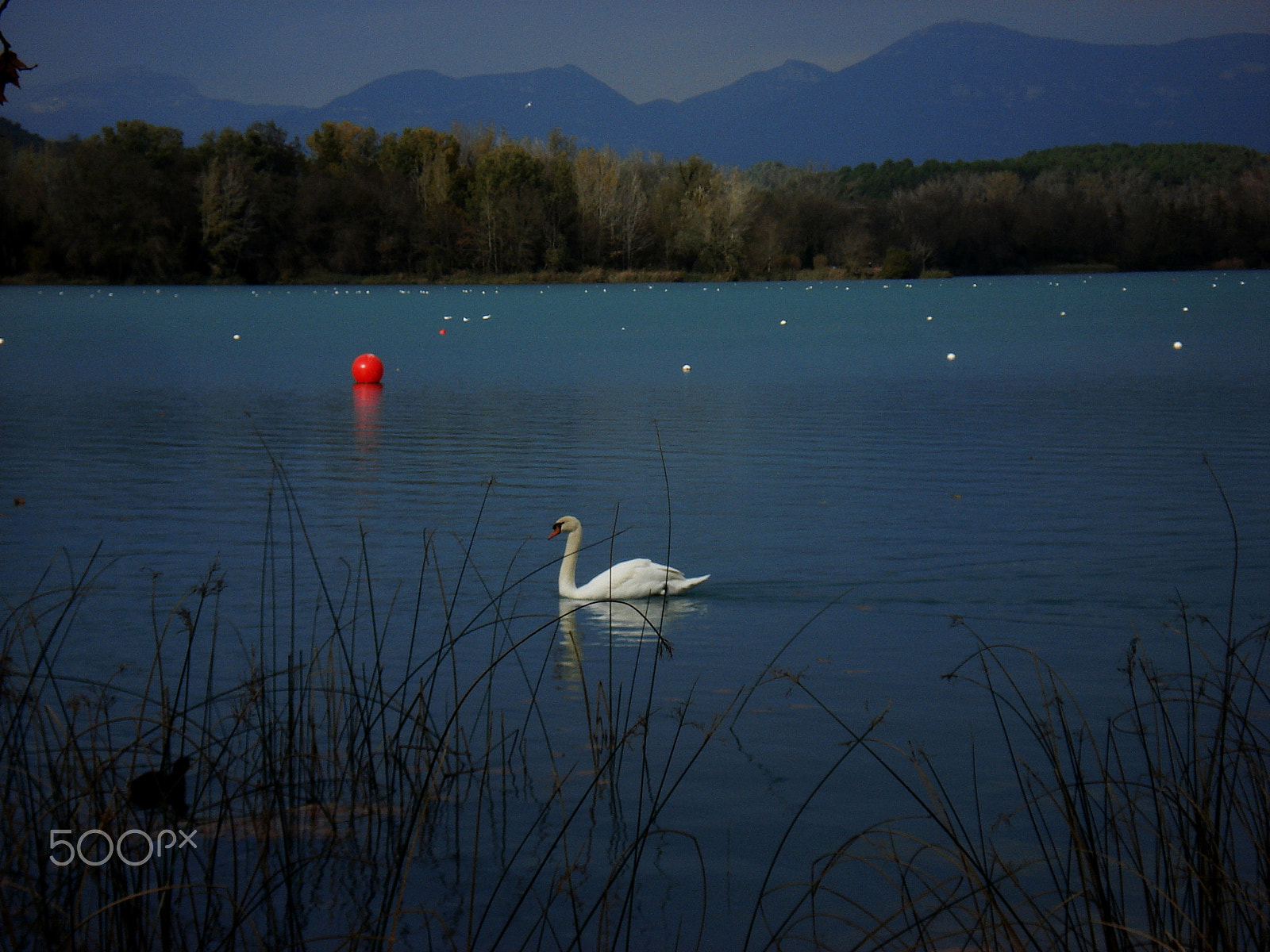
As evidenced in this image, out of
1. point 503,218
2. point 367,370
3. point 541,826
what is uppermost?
point 503,218

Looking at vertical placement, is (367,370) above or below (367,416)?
above

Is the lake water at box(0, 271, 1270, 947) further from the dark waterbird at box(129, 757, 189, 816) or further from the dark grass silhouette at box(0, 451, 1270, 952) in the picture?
the dark waterbird at box(129, 757, 189, 816)

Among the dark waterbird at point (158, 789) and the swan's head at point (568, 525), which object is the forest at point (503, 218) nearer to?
the swan's head at point (568, 525)

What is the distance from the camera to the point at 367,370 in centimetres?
2258

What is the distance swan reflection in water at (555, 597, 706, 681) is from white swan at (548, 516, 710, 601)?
88mm

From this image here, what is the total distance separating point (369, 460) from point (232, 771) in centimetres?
904

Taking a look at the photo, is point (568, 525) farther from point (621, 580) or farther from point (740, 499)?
point (740, 499)

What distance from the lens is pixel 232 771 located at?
214 inches

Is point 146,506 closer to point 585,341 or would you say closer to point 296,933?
point 296,933

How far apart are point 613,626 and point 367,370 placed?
15.4 meters

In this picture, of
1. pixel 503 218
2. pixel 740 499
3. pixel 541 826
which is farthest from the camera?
pixel 503 218

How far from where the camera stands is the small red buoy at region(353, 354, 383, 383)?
22562 mm

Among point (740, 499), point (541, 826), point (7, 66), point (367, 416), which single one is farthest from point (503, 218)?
point (7, 66)

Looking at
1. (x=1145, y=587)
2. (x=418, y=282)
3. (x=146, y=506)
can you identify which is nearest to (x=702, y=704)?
(x=1145, y=587)
